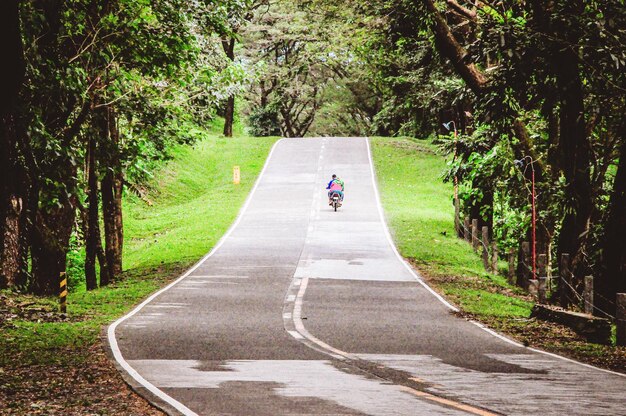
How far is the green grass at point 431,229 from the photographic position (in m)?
23.8

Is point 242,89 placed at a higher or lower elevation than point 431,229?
higher

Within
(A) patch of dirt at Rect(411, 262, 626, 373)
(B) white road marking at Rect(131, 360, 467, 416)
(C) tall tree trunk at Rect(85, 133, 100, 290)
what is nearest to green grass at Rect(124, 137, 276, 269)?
(C) tall tree trunk at Rect(85, 133, 100, 290)

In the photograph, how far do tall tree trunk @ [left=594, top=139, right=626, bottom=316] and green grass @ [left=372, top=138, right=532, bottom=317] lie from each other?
9.37 feet

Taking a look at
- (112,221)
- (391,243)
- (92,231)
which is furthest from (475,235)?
(92,231)

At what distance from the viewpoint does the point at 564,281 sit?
20031 mm

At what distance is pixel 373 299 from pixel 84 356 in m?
9.61

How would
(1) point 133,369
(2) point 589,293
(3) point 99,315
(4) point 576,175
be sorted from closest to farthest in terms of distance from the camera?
(1) point 133,369
(2) point 589,293
(3) point 99,315
(4) point 576,175

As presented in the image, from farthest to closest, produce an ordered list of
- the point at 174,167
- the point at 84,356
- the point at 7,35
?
the point at 174,167 < the point at 84,356 < the point at 7,35

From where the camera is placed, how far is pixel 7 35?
1016 centimetres

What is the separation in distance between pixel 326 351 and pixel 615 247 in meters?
7.10

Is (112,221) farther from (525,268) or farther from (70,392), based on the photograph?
(70,392)

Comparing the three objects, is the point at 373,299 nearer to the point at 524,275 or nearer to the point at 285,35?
the point at 524,275

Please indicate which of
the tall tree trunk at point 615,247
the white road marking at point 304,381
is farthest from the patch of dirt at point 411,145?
the white road marking at point 304,381

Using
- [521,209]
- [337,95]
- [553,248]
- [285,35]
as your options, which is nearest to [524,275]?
[521,209]
